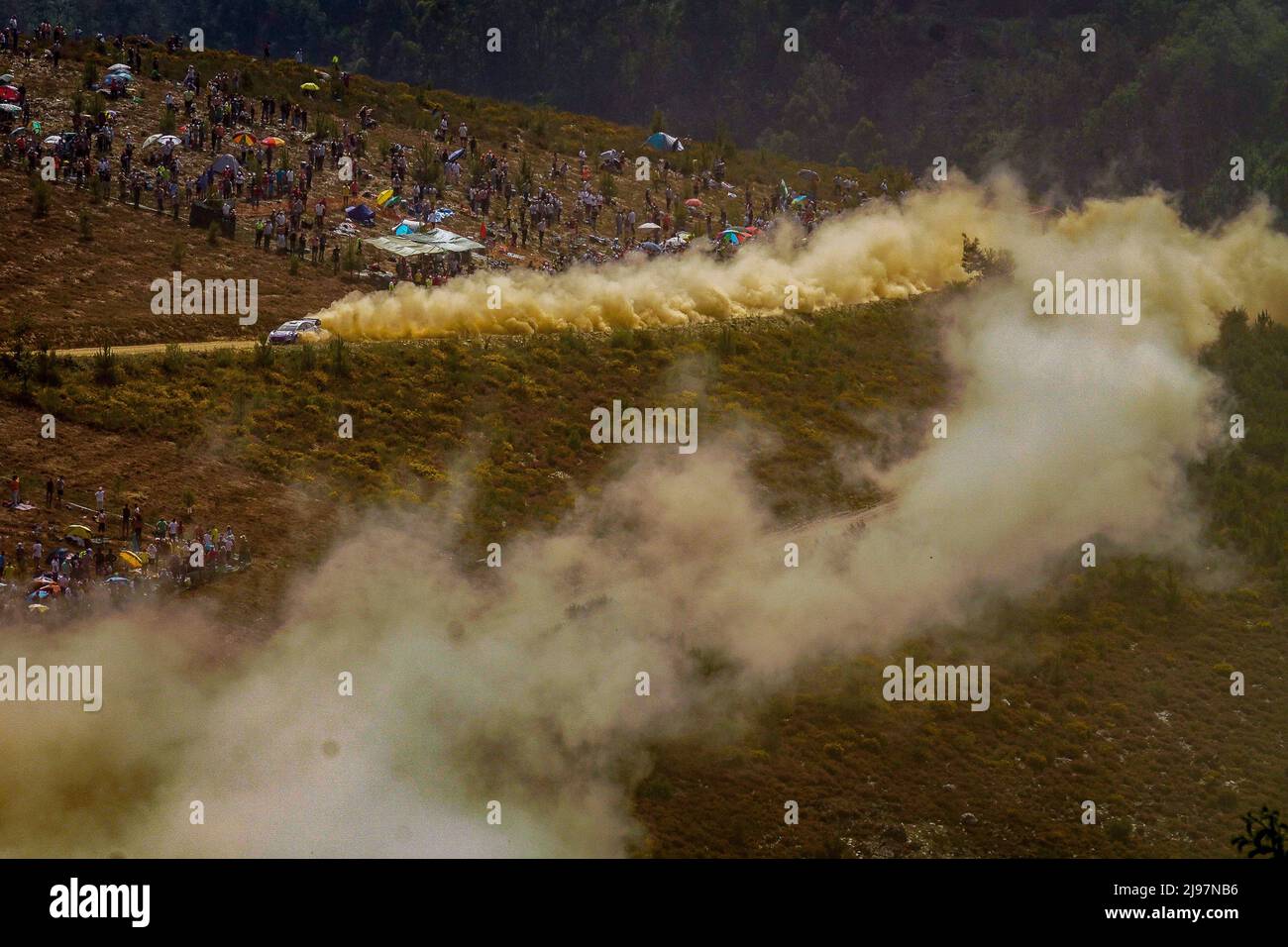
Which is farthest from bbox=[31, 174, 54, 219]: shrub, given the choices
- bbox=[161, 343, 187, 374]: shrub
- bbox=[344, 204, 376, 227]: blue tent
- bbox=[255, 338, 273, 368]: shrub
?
bbox=[255, 338, 273, 368]: shrub

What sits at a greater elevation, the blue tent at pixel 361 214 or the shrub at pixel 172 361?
the blue tent at pixel 361 214

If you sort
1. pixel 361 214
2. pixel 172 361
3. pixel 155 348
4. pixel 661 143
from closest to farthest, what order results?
pixel 172 361 < pixel 155 348 < pixel 361 214 < pixel 661 143

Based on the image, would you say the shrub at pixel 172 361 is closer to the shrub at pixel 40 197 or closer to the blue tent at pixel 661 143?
the shrub at pixel 40 197

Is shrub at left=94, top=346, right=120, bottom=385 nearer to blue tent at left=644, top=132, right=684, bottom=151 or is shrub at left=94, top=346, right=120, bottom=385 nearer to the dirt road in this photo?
the dirt road

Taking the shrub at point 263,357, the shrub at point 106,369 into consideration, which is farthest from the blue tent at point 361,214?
the shrub at point 106,369

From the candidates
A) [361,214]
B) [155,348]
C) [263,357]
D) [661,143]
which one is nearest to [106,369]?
[155,348]

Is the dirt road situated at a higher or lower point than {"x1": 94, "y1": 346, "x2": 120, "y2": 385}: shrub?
higher

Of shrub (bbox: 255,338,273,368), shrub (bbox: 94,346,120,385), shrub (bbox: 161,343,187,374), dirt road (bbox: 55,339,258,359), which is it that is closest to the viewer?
shrub (bbox: 94,346,120,385)

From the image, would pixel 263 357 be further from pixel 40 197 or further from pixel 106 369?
pixel 40 197

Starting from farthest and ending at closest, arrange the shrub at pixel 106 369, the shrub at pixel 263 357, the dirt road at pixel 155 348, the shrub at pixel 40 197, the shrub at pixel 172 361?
the shrub at pixel 40 197, the shrub at pixel 263 357, the dirt road at pixel 155 348, the shrub at pixel 172 361, the shrub at pixel 106 369

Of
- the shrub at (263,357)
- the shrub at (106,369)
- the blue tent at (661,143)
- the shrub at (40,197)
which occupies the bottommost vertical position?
the shrub at (106,369)

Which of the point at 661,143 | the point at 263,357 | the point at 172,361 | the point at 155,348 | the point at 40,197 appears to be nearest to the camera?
the point at 172,361
